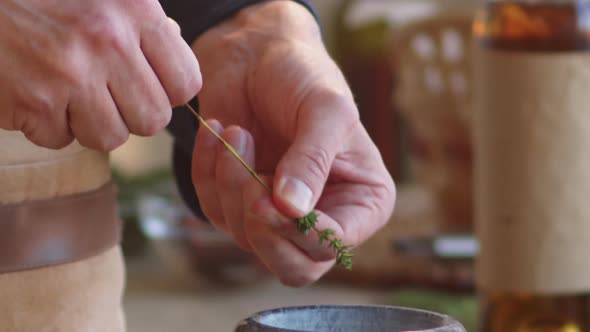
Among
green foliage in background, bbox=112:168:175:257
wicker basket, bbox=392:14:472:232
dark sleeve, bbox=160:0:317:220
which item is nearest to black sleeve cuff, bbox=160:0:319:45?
dark sleeve, bbox=160:0:317:220

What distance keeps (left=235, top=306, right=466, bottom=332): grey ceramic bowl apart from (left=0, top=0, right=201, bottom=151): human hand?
0.45 feet

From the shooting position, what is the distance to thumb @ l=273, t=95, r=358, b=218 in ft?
2.10

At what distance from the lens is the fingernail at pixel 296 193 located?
2.09ft

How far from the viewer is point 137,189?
1979mm

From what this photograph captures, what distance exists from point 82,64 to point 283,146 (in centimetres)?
22

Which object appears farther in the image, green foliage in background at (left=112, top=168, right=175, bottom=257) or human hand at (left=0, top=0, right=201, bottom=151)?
green foliage in background at (left=112, top=168, right=175, bottom=257)

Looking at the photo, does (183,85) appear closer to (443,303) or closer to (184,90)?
(184,90)

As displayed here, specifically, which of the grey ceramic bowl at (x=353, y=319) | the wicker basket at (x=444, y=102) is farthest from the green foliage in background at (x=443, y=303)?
the grey ceramic bowl at (x=353, y=319)

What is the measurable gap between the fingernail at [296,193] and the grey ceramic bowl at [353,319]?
99 mm

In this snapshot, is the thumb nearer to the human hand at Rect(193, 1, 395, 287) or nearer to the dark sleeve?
the human hand at Rect(193, 1, 395, 287)

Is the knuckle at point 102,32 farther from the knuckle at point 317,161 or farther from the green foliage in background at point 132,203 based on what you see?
the green foliage in background at point 132,203

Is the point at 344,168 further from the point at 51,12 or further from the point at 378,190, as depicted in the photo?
the point at 51,12

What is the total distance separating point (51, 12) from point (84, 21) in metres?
0.02

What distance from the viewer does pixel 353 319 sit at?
55cm
